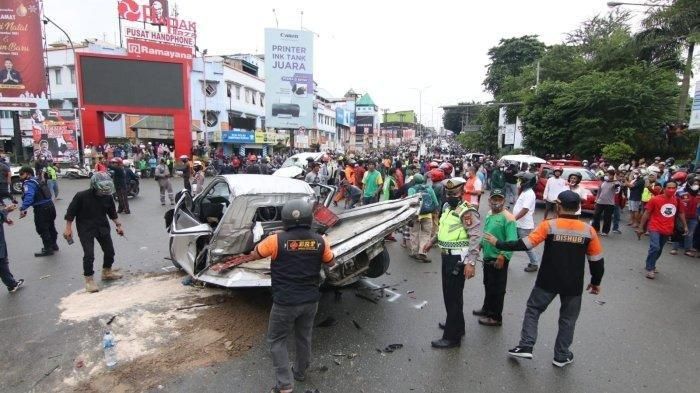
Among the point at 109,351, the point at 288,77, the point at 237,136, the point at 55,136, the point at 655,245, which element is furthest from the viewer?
the point at 237,136

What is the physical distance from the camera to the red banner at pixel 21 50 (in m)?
20.5

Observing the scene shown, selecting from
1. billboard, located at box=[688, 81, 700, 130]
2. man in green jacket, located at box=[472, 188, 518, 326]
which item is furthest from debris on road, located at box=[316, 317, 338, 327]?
billboard, located at box=[688, 81, 700, 130]

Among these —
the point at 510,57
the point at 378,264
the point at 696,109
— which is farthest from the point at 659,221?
the point at 510,57

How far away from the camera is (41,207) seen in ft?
23.9

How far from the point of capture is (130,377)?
140 inches

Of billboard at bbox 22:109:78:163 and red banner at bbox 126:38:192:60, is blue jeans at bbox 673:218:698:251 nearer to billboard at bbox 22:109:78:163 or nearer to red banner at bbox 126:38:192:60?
billboard at bbox 22:109:78:163

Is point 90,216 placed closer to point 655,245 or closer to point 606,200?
point 655,245

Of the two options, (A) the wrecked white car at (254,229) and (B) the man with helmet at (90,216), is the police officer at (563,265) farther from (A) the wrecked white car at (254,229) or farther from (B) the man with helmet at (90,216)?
(B) the man with helmet at (90,216)

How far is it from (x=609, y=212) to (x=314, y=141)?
47.1 meters

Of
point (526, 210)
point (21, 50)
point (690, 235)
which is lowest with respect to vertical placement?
point (690, 235)

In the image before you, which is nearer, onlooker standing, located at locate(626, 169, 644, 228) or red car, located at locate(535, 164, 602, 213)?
onlooker standing, located at locate(626, 169, 644, 228)

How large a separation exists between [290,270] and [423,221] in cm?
463

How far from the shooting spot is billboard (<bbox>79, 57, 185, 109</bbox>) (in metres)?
23.2

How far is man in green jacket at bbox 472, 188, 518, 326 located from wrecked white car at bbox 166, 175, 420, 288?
0.89 m
